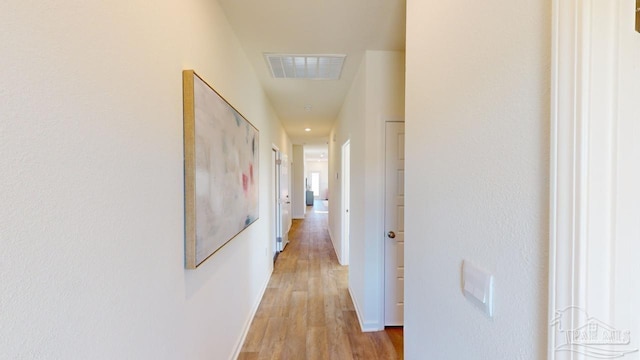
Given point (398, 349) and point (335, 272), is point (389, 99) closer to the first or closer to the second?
point (398, 349)

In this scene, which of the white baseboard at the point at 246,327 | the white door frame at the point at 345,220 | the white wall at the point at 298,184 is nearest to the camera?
the white baseboard at the point at 246,327

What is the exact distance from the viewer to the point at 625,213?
443 millimetres

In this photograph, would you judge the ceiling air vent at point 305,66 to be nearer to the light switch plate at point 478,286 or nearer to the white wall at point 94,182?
the white wall at point 94,182

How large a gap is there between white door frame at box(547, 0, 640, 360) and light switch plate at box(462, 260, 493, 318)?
0.75 feet

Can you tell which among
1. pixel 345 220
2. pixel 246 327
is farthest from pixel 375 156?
pixel 345 220

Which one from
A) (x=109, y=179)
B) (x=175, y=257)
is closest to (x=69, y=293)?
(x=109, y=179)

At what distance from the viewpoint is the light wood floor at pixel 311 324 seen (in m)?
2.13

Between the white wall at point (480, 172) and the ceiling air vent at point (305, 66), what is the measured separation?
1405 mm

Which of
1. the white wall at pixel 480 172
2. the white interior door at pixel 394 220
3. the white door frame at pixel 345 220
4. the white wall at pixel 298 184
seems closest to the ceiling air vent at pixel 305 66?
the white interior door at pixel 394 220

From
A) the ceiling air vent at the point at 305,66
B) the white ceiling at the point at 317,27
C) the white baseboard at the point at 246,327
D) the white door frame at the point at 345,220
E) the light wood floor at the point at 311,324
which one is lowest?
the light wood floor at the point at 311,324

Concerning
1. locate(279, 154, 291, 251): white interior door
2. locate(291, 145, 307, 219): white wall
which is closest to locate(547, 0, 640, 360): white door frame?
locate(279, 154, 291, 251): white interior door

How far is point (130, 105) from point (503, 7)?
1.11m

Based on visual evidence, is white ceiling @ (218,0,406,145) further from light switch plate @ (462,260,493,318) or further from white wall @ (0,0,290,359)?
light switch plate @ (462,260,493,318)

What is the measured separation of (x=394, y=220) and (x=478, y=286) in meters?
1.68
